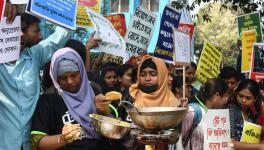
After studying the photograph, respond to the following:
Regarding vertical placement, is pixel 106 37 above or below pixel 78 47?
above

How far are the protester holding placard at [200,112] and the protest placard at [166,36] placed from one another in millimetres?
1958

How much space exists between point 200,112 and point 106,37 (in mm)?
1985

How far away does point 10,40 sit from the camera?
3.62 m

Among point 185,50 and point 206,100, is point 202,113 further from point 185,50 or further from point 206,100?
point 185,50

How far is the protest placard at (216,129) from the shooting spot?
4.09m

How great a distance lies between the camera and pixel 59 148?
3371 mm

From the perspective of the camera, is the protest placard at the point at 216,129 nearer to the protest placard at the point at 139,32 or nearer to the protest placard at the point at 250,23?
the protest placard at the point at 139,32

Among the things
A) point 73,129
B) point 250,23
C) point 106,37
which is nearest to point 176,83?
point 106,37

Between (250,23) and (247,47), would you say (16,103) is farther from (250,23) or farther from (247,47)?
(250,23)

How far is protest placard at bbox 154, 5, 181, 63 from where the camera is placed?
6.61 m

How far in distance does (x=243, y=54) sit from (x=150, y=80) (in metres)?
4.22

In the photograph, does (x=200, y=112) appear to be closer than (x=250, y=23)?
Yes

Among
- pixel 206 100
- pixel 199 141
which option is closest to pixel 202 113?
pixel 199 141

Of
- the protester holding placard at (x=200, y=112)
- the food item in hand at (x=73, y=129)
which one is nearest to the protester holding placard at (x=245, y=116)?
the protester holding placard at (x=200, y=112)
